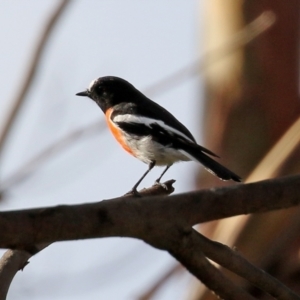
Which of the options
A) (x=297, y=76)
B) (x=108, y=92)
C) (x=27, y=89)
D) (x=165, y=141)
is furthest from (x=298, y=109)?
(x=27, y=89)

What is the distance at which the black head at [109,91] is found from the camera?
526 cm

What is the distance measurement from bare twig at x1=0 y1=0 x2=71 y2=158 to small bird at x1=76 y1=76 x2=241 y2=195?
1059 mm

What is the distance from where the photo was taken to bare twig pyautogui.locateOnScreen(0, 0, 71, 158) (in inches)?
105

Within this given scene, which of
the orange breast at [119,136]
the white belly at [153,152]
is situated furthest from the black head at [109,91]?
the white belly at [153,152]

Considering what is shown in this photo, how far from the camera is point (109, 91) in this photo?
17.5ft

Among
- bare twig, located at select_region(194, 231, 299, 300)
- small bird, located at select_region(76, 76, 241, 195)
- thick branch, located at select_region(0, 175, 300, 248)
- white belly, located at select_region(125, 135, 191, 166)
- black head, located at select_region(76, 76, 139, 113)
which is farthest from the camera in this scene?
black head, located at select_region(76, 76, 139, 113)

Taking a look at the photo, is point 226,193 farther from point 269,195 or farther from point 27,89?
point 27,89

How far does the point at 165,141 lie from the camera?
4324 millimetres

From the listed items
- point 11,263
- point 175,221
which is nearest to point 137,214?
point 175,221

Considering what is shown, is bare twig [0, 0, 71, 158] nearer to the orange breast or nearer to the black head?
the orange breast

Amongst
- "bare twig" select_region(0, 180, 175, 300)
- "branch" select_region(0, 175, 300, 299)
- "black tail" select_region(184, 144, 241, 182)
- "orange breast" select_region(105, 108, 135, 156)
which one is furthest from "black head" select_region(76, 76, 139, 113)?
"branch" select_region(0, 175, 300, 299)

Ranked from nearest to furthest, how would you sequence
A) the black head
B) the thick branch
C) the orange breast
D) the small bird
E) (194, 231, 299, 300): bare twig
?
1. the thick branch
2. (194, 231, 299, 300): bare twig
3. the small bird
4. the orange breast
5. the black head

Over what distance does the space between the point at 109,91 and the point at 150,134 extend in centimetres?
100

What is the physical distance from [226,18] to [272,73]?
0.62 m
